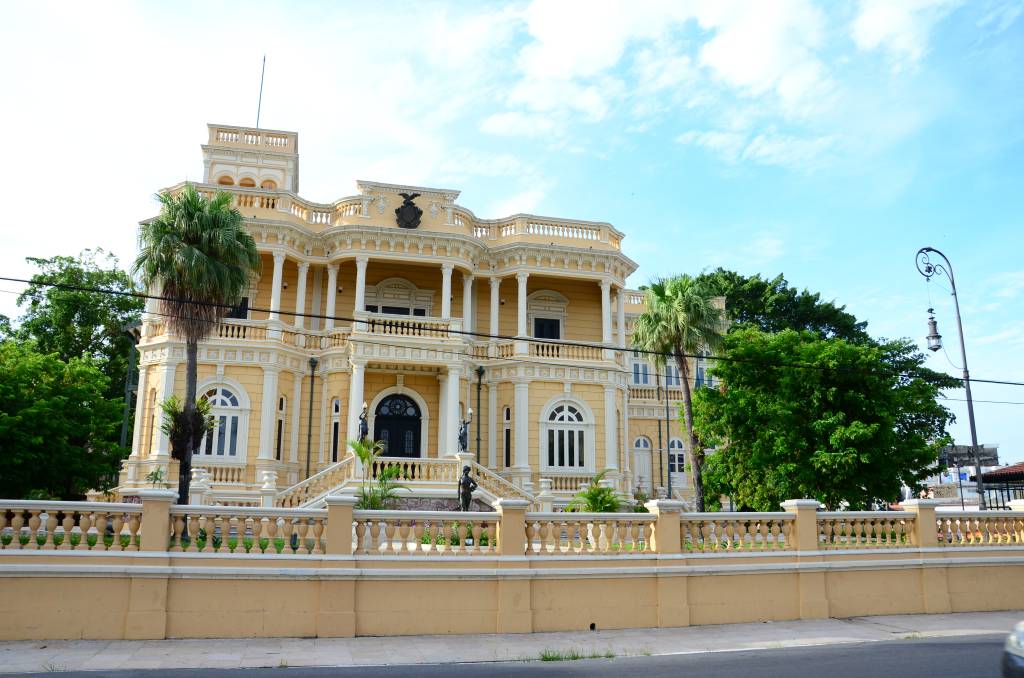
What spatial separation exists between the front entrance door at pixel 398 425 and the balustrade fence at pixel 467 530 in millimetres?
14787

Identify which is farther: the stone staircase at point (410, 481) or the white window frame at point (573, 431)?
the white window frame at point (573, 431)

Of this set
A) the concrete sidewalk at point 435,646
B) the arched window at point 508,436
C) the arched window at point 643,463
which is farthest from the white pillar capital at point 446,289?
the concrete sidewalk at point 435,646

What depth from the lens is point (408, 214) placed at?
93.1 ft

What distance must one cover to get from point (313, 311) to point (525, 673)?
2211 cm

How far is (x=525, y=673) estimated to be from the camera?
30.9 feet

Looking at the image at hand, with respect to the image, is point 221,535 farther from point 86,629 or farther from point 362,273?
point 362,273

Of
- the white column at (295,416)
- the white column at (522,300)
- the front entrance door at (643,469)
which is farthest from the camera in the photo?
the front entrance door at (643,469)

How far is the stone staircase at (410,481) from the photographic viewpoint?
23.0 metres

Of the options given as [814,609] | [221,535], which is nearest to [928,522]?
[814,609]

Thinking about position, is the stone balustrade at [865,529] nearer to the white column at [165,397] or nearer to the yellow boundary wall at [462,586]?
the yellow boundary wall at [462,586]

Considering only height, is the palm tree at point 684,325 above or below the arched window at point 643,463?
above

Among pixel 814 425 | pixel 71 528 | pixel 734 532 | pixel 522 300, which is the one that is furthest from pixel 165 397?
pixel 814 425

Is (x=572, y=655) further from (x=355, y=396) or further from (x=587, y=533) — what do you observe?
(x=355, y=396)

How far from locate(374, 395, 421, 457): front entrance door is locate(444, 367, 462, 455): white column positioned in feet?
5.59
